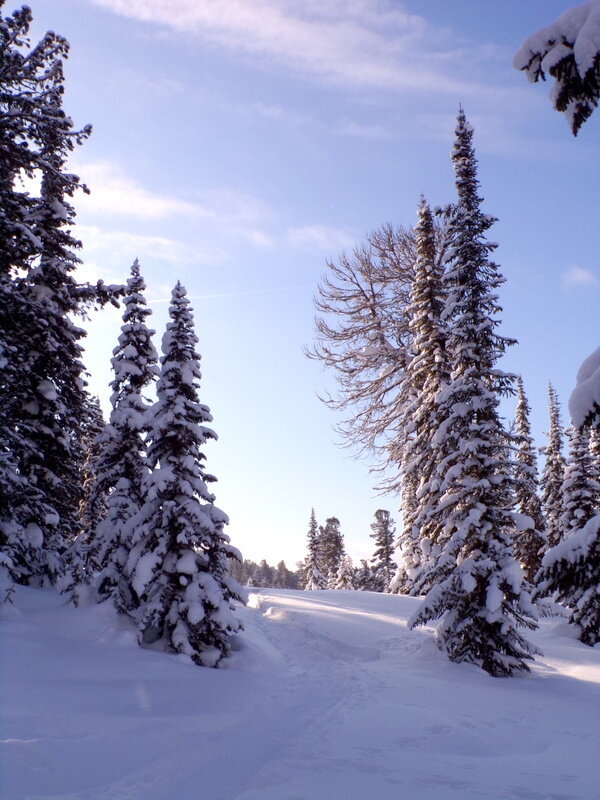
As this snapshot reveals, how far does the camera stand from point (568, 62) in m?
3.76

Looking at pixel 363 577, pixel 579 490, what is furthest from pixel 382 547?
pixel 579 490

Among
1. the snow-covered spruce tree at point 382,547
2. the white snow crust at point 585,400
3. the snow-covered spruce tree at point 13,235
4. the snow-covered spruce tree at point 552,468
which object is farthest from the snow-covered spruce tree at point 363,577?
the white snow crust at point 585,400

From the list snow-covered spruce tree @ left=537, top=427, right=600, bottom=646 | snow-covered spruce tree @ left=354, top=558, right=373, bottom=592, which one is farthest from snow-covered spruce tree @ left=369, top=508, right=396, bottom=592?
snow-covered spruce tree @ left=537, top=427, right=600, bottom=646

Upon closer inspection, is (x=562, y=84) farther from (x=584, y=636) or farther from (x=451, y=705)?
(x=584, y=636)

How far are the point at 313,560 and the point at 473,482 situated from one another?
43.7 m

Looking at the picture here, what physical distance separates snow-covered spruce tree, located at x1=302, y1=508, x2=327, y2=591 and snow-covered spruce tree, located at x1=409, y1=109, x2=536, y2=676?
41.7 m

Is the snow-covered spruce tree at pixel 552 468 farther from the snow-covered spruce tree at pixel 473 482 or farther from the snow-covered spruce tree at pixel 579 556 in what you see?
the snow-covered spruce tree at pixel 473 482

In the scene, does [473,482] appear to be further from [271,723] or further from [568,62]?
[568,62]

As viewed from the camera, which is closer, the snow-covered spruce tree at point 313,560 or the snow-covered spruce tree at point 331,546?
the snow-covered spruce tree at point 313,560

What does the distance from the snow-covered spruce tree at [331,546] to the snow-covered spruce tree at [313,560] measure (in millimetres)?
7065

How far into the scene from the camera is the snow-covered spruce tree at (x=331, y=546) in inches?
2525

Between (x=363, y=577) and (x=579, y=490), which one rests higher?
(x=579, y=490)

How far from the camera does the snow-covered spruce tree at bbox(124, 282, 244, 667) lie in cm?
1179

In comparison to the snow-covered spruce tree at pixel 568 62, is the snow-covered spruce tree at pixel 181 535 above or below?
below
